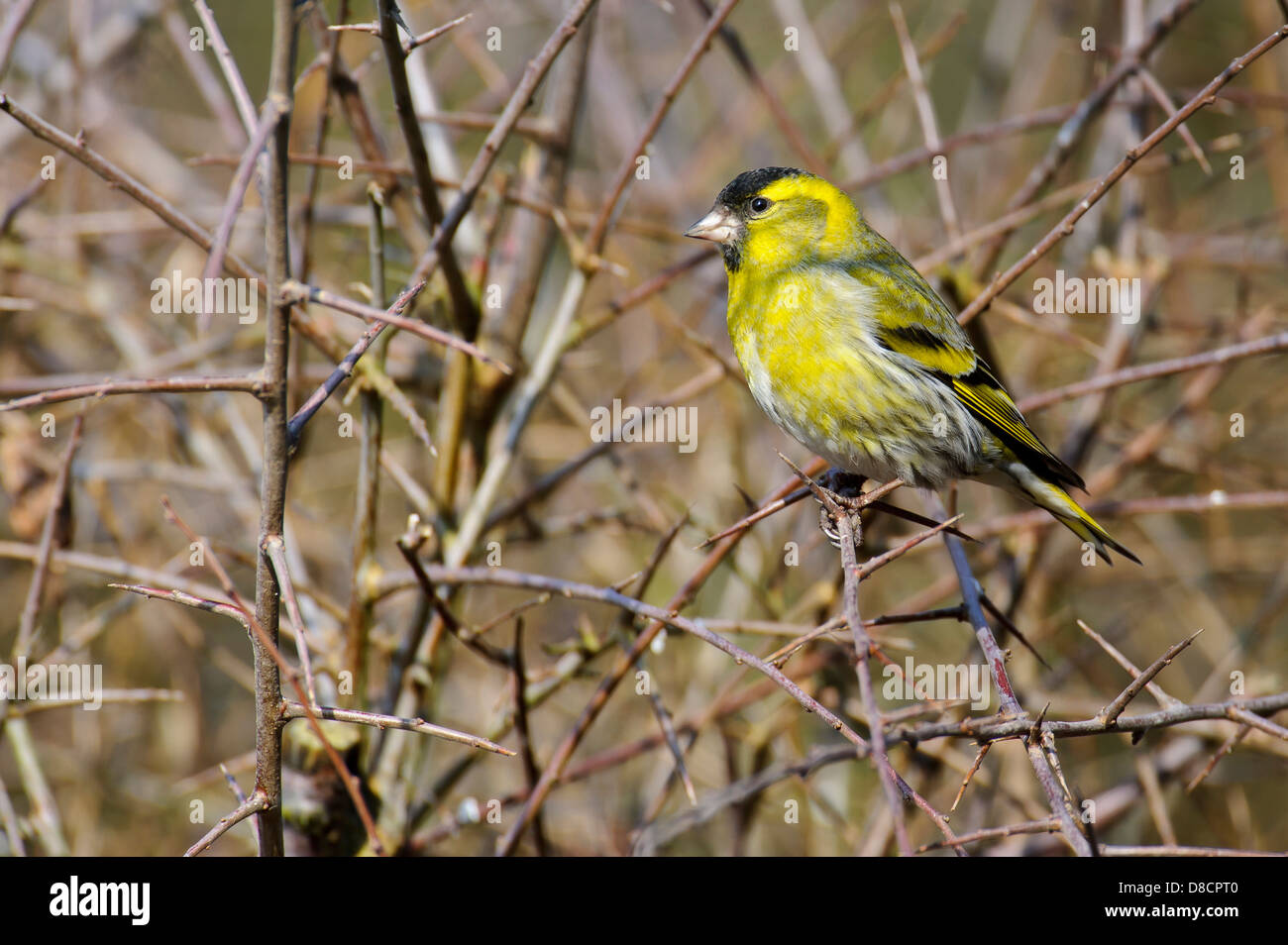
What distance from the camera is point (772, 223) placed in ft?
13.4

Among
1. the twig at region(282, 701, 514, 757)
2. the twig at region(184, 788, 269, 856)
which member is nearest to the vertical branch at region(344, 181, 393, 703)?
the twig at region(184, 788, 269, 856)

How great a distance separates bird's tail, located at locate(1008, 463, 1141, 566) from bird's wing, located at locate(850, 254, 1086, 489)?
5 centimetres

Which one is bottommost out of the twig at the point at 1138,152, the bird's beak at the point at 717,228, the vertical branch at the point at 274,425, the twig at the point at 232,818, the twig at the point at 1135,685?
the twig at the point at 232,818

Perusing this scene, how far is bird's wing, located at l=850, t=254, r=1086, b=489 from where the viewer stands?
399 centimetres

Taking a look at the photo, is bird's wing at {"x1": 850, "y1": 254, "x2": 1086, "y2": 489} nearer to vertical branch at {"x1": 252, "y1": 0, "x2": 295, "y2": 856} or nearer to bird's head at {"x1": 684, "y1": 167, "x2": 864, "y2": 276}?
Answer: bird's head at {"x1": 684, "y1": 167, "x2": 864, "y2": 276}

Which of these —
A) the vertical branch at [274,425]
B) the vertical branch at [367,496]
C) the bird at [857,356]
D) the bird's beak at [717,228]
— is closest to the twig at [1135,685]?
the vertical branch at [274,425]

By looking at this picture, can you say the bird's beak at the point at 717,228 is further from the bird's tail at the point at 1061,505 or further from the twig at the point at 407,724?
the twig at the point at 407,724

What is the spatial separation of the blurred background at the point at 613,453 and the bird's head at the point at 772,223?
181 mm

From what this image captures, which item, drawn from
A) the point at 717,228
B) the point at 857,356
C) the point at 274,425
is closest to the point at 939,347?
the point at 857,356

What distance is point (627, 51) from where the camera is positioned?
668 cm

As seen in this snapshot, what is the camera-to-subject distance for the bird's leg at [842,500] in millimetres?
3232

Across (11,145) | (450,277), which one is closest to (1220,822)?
(450,277)

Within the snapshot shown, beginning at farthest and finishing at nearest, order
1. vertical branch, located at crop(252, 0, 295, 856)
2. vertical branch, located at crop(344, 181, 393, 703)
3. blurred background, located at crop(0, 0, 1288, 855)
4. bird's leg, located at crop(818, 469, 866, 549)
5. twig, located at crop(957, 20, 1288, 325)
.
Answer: blurred background, located at crop(0, 0, 1288, 855) → vertical branch, located at crop(344, 181, 393, 703) → bird's leg, located at crop(818, 469, 866, 549) → twig, located at crop(957, 20, 1288, 325) → vertical branch, located at crop(252, 0, 295, 856)
